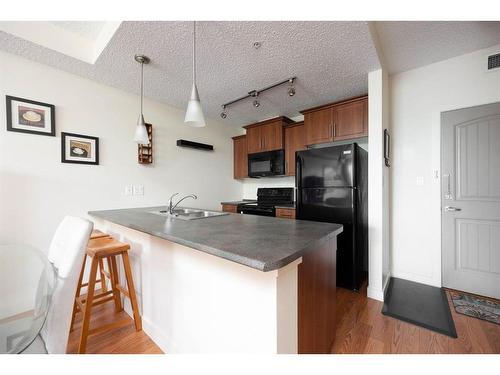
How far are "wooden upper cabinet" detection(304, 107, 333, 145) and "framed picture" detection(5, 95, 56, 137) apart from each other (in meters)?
2.96

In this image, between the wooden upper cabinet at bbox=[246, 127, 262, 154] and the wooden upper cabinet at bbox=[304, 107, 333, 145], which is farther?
the wooden upper cabinet at bbox=[246, 127, 262, 154]

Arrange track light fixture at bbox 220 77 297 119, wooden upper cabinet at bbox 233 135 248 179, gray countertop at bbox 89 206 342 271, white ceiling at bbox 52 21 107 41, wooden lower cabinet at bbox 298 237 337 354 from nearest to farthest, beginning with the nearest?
gray countertop at bbox 89 206 342 271
wooden lower cabinet at bbox 298 237 337 354
white ceiling at bbox 52 21 107 41
track light fixture at bbox 220 77 297 119
wooden upper cabinet at bbox 233 135 248 179

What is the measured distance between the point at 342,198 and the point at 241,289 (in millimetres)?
1711

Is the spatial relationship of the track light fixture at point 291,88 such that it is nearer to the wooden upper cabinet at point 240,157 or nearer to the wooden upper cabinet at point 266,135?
the wooden upper cabinet at point 266,135

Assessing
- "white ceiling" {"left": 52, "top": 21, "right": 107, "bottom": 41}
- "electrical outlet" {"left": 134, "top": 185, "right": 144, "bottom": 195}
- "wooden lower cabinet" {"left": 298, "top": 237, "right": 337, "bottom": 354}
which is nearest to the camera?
"wooden lower cabinet" {"left": 298, "top": 237, "right": 337, "bottom": 354}

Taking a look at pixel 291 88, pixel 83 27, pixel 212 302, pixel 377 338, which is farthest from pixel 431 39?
pixel 83 27

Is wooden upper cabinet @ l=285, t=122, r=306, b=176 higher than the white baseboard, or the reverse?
wooden upper cabinet @ l=285, t=122, r=306, b=176

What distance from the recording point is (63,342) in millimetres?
943

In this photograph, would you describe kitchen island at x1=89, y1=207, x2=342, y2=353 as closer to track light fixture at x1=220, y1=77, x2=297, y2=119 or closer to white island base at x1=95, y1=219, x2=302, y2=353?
white island base at x1=95, y1=219, x2=302, y2=353

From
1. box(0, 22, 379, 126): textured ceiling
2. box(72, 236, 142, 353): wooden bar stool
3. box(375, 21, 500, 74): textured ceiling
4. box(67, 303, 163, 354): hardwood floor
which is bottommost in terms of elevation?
box(67, 303, 163, 354): hardwood floor

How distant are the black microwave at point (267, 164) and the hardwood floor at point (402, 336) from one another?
6.98 ft

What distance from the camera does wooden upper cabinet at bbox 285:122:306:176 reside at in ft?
10.4

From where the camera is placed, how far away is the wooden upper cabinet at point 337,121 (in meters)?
2.54

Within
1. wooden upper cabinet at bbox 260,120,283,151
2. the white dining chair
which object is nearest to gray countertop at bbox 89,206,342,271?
the white dining chair
